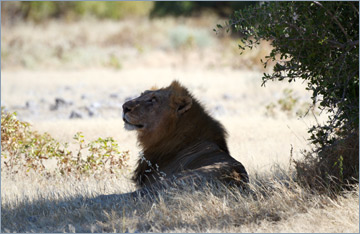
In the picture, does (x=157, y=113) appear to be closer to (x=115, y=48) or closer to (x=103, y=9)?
(x=115, y=48)

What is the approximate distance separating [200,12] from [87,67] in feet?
66.2

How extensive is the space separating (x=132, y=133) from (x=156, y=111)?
4338 mm

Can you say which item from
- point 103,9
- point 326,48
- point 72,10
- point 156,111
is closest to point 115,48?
point 72,10

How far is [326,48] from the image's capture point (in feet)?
21.0

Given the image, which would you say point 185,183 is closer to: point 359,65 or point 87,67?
point 359,65

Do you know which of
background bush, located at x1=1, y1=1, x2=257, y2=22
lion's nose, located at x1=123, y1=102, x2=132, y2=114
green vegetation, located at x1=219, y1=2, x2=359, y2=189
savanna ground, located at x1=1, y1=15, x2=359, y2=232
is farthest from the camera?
background bush, located at x1=1, y1=1, x2=257, y2=22

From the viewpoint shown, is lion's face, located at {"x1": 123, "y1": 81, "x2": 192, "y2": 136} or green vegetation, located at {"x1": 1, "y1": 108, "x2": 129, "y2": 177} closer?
lion's face, located at {"x1": 123, "y1": 81, "x2": 192, "y2": 136}

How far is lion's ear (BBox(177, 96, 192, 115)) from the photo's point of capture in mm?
7121

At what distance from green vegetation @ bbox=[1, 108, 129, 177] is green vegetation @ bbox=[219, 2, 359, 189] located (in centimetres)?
305

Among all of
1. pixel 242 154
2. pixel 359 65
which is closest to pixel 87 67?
pixel 242 154

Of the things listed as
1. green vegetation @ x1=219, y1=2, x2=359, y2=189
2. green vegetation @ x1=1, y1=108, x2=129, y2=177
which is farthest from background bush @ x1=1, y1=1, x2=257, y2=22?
green vegetation @ x1=219, y1=2, x2=359, y2=189

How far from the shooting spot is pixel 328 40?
6.25 metres

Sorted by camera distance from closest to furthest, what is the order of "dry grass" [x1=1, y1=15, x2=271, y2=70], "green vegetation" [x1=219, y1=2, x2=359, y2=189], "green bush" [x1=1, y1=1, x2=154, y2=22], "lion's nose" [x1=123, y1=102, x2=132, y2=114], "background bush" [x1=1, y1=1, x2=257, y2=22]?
"green vegetation" [x1=219, y1=2, x2=359, y2=189]
"lion's nose" [x1=123, y1=102, x2=132, y2=114]
"dry grass" [x1=1, y1=15, x2=271, y2=70]
"green bush" [x1=1, y1=1, x2=154, y2=22]
"background bush" [x1=1, y1=1, x2=257, y2=22]

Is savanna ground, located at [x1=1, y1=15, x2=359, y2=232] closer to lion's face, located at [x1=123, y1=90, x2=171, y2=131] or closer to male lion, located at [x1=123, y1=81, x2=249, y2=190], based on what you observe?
male lion, located at [x1=123, y1=81, x2=249, y2=190]
